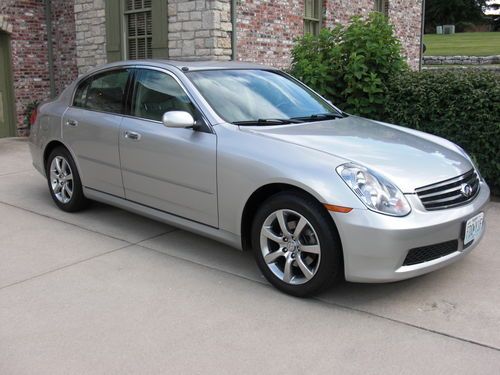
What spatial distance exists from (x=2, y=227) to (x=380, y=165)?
3.97 metres

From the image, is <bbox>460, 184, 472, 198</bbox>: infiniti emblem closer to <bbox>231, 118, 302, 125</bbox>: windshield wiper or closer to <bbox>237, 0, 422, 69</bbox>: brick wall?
<bbox>231, 118, 302, 125</bbox>: windshield wiper

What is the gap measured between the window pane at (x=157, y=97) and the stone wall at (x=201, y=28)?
4.35 metres

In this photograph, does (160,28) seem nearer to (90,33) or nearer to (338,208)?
(90,33)

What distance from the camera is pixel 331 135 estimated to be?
14.0 ft

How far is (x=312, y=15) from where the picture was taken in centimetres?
1223

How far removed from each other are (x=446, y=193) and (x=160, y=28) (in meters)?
7.62

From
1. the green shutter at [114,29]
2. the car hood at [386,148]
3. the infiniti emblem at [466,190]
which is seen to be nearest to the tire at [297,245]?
the car hood at [386,148]

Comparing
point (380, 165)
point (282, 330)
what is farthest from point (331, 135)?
point (282, 330)

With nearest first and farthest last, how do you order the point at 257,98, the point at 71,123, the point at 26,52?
the point at 257,98
the point at 71,123
the point at 26,52

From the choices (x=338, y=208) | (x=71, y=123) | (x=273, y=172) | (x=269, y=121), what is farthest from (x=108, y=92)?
(x=338, y=208)

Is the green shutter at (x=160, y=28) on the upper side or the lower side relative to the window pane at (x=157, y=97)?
upper

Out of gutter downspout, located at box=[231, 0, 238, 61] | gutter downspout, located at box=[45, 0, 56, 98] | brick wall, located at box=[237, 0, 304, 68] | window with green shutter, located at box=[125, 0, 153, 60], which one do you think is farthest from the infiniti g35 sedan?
gutter downspout, located at box=[45, 0, 56, 98]

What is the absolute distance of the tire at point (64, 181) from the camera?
5.82 meters

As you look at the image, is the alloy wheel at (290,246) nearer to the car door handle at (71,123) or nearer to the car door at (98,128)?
the car door at (98,128)
